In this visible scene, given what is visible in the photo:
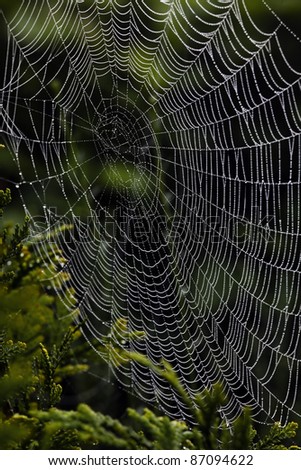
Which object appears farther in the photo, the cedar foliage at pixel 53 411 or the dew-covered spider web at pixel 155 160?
the dew-covered spider web at pixel 155 160

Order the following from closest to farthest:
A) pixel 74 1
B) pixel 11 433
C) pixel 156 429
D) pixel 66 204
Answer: pixel 11 433 → pixel 156 429 → pixel 74 1 → pixel 66 204

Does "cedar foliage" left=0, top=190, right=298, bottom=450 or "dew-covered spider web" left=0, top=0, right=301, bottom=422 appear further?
"dew-covered spider web" left=0, top=0, right=301, bottom=422

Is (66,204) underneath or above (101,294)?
above

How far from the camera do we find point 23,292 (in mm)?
1542

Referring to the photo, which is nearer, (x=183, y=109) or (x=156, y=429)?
(x=156, y=429)

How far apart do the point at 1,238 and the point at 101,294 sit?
1763 mm

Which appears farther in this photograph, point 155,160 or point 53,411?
point 155,160

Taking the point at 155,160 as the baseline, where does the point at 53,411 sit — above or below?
below

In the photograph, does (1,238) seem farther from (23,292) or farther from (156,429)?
(156,429)

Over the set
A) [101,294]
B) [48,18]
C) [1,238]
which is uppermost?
[48,18]
